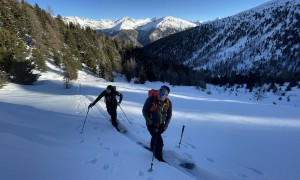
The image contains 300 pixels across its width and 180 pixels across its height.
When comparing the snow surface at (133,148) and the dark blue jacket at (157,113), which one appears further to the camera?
the dark blue jacket at (157,113)

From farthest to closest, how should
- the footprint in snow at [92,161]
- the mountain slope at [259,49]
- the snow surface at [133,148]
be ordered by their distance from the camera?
the mountain slope at [259,49]
the footprint in snow at [92,161]
the snow surface at [133,148]

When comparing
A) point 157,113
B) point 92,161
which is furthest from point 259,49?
point 92,161

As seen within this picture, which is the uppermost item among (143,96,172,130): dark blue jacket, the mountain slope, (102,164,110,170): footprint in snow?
the mountain slope

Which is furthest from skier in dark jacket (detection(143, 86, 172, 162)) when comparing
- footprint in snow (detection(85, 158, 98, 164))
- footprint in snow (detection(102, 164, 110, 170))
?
footprint in snow (detection(85, 158, 98, 164))

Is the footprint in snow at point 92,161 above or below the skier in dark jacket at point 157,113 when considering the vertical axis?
below

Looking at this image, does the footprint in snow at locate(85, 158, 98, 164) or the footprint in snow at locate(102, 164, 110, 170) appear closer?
the footprint in snow at locate(102, 164, 110, 170)

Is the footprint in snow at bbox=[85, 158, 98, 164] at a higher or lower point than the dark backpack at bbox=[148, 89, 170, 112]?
lower

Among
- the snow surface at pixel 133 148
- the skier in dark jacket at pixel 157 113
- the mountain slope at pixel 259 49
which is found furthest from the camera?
the mountain slope at pixel 259 49

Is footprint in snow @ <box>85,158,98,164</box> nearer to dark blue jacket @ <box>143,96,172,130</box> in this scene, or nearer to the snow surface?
the snow surface

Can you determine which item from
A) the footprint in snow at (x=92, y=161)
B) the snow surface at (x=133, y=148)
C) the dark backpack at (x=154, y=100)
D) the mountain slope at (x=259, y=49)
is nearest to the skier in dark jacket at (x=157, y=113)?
the dark backpack at (x=154, y=100)

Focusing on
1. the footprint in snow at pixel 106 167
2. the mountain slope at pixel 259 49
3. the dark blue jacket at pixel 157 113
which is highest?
the mountain slope at pixel 259 49

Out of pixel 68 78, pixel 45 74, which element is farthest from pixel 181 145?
pixel 45 74

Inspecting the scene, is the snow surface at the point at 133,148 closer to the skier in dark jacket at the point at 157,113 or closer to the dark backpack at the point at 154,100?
the skier in dark jacket at the point at 157,113

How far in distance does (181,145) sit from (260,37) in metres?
173
